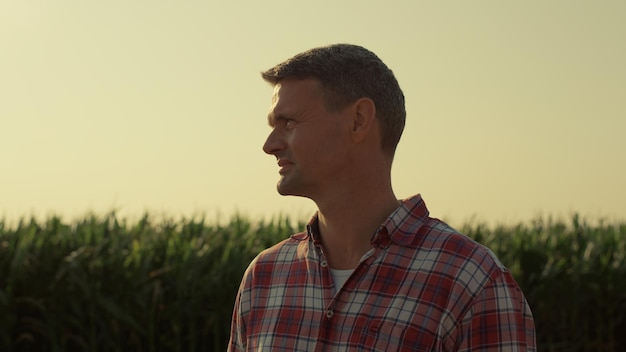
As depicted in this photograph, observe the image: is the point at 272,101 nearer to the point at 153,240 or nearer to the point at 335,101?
the point at 335,101

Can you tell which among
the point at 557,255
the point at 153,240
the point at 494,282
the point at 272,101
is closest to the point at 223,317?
the point at 153,240

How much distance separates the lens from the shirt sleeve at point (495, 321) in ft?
8.38

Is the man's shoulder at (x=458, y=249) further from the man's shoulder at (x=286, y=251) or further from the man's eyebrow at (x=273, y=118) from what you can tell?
the man's eyebrow at (x=273, y=118)

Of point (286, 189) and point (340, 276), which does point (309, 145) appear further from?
point (340, 276)

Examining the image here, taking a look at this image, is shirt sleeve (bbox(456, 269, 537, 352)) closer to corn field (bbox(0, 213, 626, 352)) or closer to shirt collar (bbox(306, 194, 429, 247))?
shirt collar (bbox(306, 194, 429, 247))

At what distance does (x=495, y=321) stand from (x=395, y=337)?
0.30 metres

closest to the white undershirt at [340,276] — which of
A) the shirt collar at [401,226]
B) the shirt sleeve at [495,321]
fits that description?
the shirt collar at [401,226]

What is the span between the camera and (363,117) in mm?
2840

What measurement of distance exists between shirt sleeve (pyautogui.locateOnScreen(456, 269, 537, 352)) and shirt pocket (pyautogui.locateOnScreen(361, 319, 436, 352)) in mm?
101

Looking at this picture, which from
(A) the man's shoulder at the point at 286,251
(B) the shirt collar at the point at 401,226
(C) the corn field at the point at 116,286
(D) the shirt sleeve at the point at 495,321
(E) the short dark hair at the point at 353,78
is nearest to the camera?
(D) the shirt sleeve at the point at 495,321

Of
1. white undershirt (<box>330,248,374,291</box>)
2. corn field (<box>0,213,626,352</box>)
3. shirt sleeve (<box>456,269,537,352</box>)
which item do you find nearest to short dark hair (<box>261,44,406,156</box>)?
white undershirt (<box>330,248,374,291</box>)

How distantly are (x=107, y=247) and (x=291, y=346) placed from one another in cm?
504

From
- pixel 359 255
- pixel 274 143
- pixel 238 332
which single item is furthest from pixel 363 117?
pixel 238 332

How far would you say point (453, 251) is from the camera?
2689 mm
